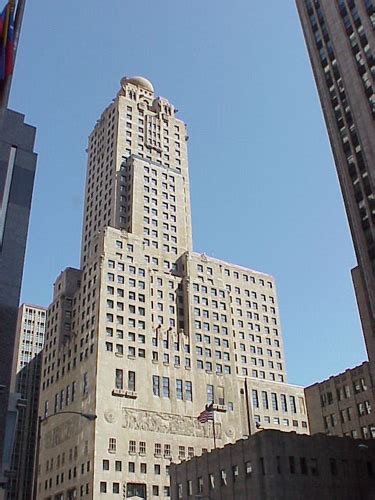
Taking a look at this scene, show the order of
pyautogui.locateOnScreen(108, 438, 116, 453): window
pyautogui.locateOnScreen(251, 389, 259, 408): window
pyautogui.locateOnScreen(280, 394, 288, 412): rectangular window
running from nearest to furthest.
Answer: pyautogui.locateOnScreen(108, 438, 116, 453): window, pyautogui.locateOnScreen(251, 389, 259, 408): window, pyautogui.locateOnScreen(280, 394, 288, 412): rectangular window

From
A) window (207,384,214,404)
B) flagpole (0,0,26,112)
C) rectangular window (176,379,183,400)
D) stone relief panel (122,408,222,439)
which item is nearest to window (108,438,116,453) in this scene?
stone relief panel (122,408,222,439)

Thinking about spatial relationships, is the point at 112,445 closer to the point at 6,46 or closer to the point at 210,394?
the point at 210,394

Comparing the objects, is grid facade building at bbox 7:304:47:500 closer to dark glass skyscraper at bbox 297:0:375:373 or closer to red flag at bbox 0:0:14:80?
dark glass skyscraper at bbox 297:0:375:373

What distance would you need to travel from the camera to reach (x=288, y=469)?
6556cm

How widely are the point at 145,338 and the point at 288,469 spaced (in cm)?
5342

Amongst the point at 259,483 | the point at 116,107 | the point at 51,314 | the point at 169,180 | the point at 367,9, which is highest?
the point at 116,107

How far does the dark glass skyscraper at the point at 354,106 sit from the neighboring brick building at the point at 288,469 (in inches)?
463

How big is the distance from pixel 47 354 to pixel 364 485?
79739mm

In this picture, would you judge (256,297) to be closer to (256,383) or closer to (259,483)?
(256,383)

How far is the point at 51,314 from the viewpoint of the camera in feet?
433

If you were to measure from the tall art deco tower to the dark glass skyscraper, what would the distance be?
46.9 m

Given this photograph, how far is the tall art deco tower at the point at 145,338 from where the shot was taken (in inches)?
4094

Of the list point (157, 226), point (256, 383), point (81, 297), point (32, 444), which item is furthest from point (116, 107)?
point (32, 444)

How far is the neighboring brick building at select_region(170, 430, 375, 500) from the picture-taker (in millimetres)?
64812
